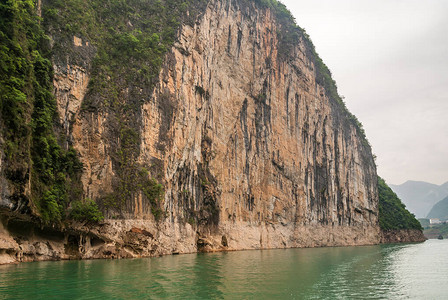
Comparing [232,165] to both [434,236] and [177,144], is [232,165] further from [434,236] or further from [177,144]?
[434,236]

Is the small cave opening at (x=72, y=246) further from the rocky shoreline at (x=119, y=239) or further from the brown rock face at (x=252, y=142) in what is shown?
the brown rock face at (x=252, y=142)

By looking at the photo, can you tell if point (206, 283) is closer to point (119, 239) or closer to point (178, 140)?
point (119, 239)

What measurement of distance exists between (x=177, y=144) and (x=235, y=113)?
14.8m

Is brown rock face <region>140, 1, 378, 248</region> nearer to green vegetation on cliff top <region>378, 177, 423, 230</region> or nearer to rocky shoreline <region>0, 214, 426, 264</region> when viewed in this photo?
rocky shoreline <region>0, 214, 426, 264</region>

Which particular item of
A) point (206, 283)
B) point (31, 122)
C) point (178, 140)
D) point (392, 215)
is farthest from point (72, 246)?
point (392, 215)

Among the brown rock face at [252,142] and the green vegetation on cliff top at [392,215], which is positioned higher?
the brown rock face at [252,142]

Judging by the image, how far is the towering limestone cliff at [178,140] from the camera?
26.3 meters

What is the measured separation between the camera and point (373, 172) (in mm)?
79562

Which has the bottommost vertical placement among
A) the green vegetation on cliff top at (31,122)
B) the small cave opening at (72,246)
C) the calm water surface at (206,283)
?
the calm water surface at (206,283)

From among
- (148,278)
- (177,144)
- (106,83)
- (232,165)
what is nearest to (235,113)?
(232,165)

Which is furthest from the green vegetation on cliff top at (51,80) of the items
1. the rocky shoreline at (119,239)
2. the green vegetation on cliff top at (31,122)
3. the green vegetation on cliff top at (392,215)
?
the green vegetation on cliff top at (392,215)

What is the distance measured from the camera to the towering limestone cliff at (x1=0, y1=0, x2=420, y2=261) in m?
26.3

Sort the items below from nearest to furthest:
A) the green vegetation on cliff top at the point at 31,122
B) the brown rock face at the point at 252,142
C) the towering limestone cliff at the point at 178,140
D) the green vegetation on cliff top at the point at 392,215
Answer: the green vegetation on cliff top at the point at 31,122
the towering limestone cliff at the point at 178,140
the brown rock face at the point at 252,142
the green vegetation on cliff top at the point at 392,215

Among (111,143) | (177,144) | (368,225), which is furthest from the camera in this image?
(368,225)
